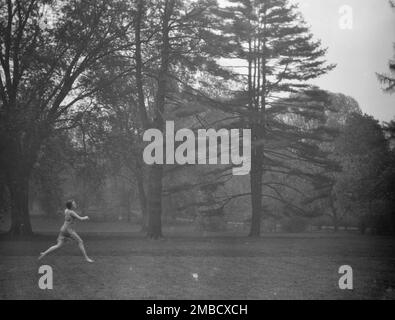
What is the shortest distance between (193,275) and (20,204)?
16036 millimetres

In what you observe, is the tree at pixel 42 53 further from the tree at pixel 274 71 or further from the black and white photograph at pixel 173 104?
the tree at pixel 274 71

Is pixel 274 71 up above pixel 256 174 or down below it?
above

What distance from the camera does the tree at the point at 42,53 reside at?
24766mm

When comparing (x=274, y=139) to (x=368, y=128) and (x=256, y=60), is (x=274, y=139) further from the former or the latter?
(x=368, y=128)

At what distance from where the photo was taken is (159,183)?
27.1 meters

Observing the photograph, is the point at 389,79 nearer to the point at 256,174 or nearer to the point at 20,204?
the point at 256,174

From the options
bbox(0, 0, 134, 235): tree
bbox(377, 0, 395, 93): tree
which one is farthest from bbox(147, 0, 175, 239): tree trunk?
bbox(377, 0, 395, 93): tree

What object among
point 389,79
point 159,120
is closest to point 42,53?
point 159,120

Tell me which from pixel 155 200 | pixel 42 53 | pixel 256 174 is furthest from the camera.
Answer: pixel 256 174

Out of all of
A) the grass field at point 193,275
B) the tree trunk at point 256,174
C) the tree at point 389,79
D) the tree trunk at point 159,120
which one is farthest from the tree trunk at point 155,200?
the tree at point 389,79

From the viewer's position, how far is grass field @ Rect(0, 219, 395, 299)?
10797 mm

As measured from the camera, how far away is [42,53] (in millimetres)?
25547
